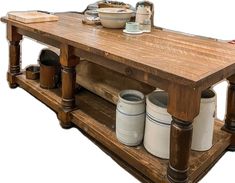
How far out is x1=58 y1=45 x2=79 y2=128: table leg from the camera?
210 centimetres

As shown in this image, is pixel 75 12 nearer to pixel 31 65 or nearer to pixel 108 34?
pixel 31 65

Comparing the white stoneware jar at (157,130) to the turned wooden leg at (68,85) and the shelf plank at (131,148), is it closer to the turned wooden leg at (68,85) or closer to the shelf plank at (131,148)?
the shelf plank at (131,148)

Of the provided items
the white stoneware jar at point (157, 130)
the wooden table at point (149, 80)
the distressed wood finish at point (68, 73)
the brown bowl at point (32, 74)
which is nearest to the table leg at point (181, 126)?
the wooden table at point (149, 80)

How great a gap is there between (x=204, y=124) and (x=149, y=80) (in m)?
0.47

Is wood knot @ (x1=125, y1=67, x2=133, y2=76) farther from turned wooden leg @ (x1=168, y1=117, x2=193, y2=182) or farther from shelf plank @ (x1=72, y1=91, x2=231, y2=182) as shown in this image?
shelf plank @ (x1=72, y1=91, x2=231, y2=182)

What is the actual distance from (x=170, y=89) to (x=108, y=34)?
887 millimetres

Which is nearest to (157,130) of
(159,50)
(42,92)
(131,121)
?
(131,121)

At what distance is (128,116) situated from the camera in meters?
1.78

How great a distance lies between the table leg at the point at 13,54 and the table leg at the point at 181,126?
6.24 feet

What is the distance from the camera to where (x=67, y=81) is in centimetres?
217

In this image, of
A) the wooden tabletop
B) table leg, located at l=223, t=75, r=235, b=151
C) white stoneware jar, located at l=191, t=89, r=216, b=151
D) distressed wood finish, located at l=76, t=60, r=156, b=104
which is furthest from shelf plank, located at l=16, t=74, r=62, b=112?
table leg, located at l=223, t=75, r=235, b=151

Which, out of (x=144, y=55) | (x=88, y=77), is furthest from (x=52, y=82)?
(x=144, y=55)

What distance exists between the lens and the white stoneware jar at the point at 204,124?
5.66 feet

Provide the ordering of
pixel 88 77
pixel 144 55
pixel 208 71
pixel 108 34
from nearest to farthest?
pixel 208 71 → pixel 144 55 → pixel 108 34 → pixel 88 77
